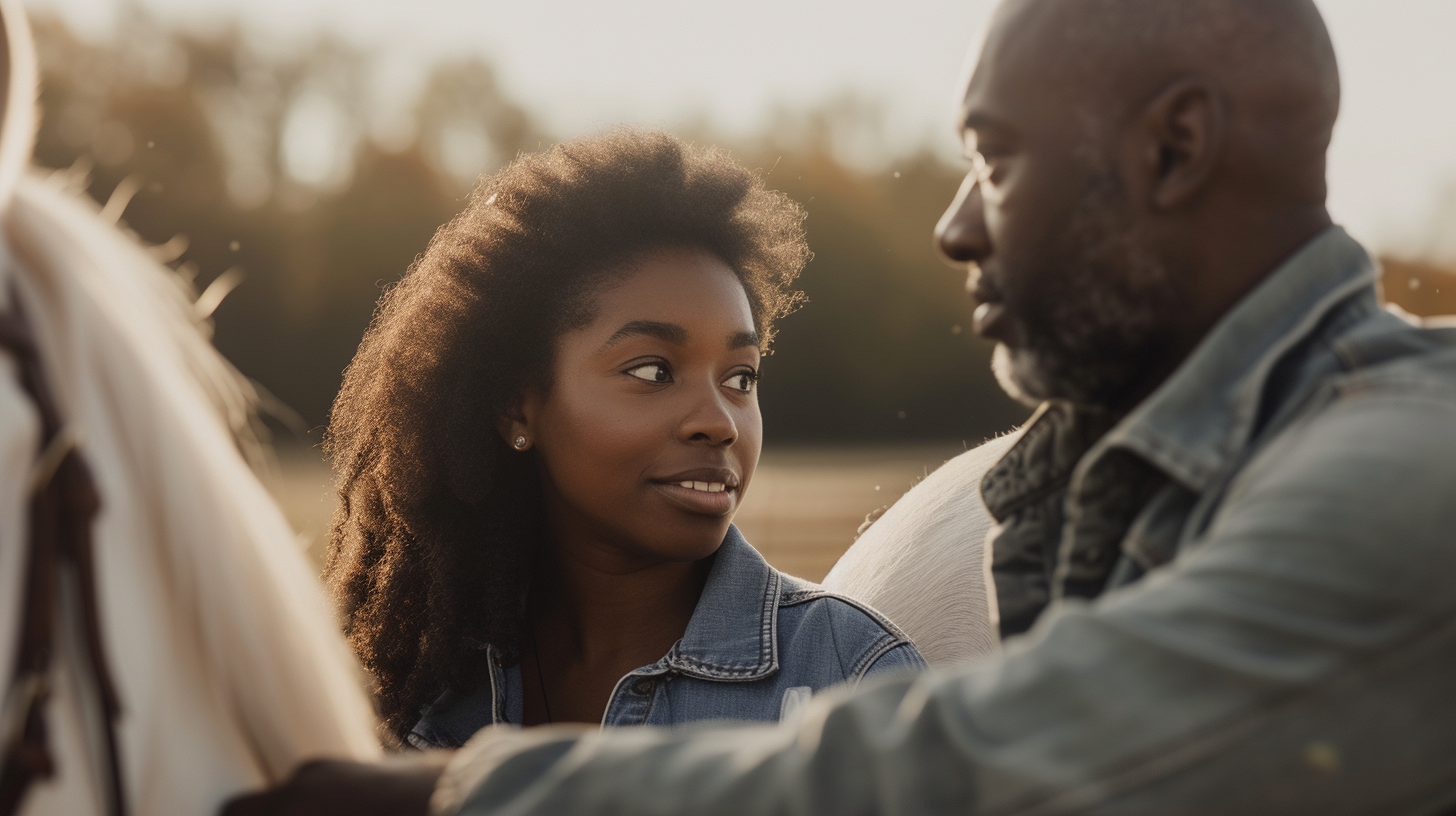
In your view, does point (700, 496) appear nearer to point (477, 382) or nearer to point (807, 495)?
point (477, 382)

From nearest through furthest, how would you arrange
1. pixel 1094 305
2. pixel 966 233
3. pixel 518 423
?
pixel 1094 305 < pixel 966 233 < pixel 518 423

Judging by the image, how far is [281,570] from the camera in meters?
1.28

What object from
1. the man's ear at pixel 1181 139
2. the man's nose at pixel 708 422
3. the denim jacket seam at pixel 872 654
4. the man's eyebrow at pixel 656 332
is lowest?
the denim jacket seam at pixel 872 654

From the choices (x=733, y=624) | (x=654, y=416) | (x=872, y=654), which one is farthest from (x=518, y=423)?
(x=872, y=654)

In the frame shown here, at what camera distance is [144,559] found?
119cm

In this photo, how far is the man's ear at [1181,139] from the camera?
145 centimetres

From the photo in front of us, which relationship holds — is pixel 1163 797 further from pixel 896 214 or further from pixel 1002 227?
pixel 896 214

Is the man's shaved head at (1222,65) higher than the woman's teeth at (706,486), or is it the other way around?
the man's shaved head at (1222,65)

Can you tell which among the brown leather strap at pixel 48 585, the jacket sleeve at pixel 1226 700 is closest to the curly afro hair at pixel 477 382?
the brown leather strap at pixel 48 585

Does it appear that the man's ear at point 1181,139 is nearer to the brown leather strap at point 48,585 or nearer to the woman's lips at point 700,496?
the brown leather strap at point 48,585

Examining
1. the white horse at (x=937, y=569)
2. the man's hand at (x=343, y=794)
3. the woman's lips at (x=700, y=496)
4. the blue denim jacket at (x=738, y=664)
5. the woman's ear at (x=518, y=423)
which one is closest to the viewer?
the man's hand at (x=343, y=794)

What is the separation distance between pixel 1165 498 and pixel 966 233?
0.45 meters

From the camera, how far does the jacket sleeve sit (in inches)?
40.7

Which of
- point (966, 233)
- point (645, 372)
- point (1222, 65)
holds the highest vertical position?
point (1222, 65)
